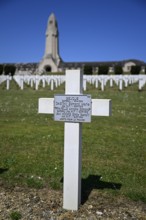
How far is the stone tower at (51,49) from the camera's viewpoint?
294 ft

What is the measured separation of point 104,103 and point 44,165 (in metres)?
2.20

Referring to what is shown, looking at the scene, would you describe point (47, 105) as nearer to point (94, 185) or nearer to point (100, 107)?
point (100, 107)

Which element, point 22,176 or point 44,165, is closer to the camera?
point 22,176

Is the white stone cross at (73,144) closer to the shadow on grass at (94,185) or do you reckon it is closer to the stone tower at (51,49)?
the shadow on grass at (94,185)

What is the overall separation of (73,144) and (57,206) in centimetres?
79

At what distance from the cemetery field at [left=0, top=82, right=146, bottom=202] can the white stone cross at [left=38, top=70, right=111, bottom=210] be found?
706 mm

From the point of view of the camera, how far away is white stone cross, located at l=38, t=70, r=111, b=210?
4.00 m

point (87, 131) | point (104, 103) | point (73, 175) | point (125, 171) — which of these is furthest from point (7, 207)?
point (87, 131)

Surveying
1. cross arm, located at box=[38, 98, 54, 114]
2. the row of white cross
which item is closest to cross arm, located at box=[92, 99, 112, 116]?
cross arm, located at box=[38, 98, 54, 114]

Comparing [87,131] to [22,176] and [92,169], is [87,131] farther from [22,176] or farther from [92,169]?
[22,176]

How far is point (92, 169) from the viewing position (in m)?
5.66

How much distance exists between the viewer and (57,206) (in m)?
4.14

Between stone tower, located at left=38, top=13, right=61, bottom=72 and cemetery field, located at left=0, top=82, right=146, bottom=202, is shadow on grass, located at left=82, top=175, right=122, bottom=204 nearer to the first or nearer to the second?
cemetery field, located at left=0, top=82, right=146, bottom=202

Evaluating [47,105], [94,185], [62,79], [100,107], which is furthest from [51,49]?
[100,107]
